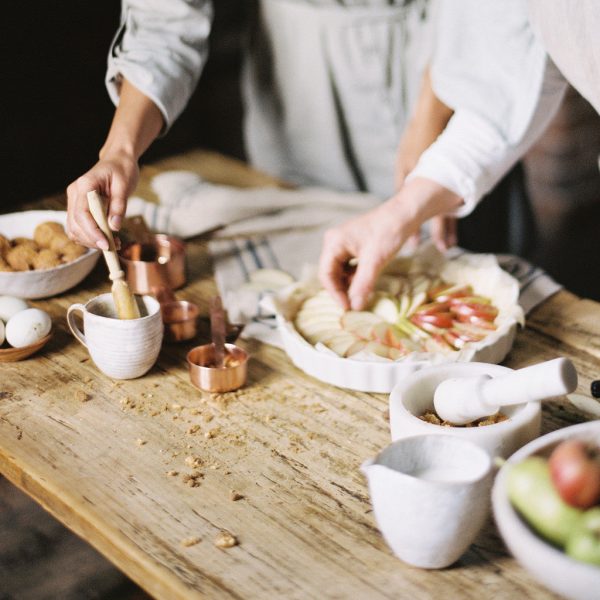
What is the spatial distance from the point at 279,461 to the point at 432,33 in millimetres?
1233

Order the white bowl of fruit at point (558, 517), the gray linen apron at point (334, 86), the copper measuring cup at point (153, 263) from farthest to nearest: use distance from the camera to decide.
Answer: the gray linen apron at point (334, 86) < the copper measuring cup at point (153, 263) < the white bowl of fruit at point (558, 517)

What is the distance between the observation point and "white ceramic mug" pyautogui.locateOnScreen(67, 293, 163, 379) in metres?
1.39

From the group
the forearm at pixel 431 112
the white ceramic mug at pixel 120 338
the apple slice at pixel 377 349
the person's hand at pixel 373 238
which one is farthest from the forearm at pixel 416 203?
the white ceramic mug at pixel 120 338

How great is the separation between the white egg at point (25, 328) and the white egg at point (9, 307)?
24mm

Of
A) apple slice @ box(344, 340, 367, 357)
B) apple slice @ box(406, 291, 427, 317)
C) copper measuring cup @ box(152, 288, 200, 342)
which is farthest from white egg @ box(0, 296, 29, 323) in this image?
apple slice @ box(406, 291, 427, 317)

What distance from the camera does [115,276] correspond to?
1.42 metres

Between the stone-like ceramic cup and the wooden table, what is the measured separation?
51mm

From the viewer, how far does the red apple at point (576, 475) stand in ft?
2.87

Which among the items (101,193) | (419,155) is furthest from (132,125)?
(419,155)

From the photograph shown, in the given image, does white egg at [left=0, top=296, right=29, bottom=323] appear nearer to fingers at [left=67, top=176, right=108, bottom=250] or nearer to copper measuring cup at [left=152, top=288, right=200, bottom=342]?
fingers at [left=67, top=176, right=108, bottom=250]

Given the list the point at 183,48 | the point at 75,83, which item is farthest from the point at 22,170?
the point at 183,48

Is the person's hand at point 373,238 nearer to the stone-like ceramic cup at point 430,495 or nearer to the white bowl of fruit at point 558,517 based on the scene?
the stone-like ceramic cup at point 430,495

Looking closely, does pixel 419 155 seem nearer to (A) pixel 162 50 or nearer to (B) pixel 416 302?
(B) pixel 416 302

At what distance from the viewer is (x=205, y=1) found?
76.8 inches
